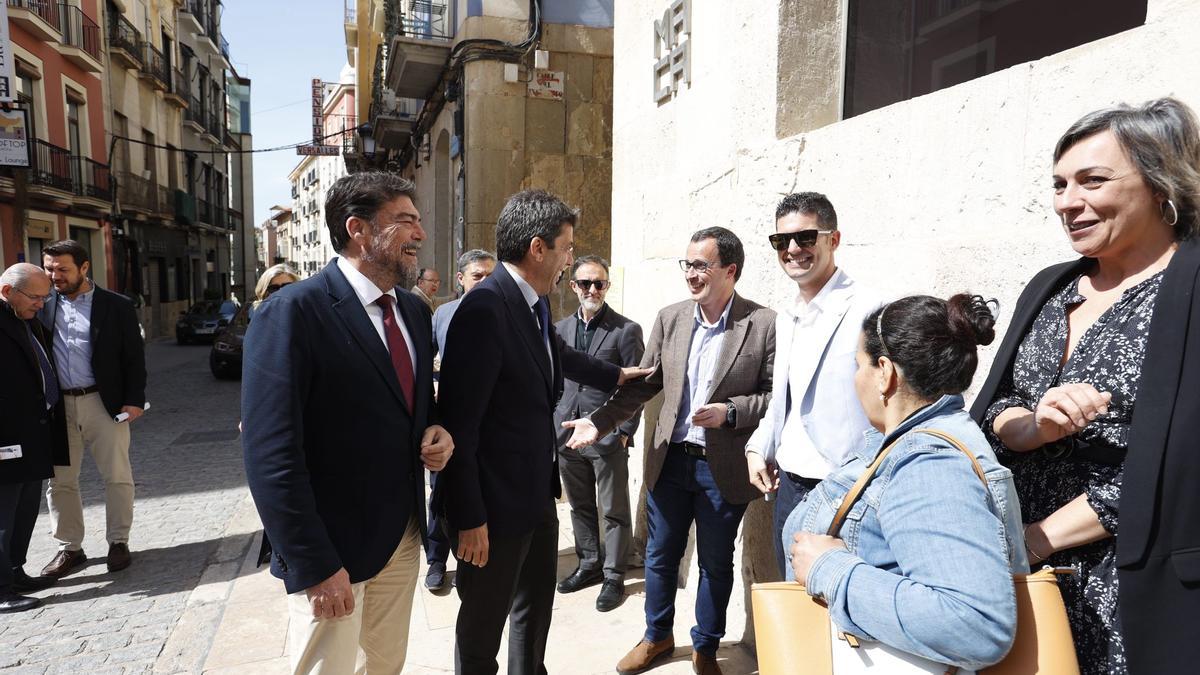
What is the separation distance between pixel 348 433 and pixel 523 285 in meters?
0.79

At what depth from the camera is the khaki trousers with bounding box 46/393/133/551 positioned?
4211mm

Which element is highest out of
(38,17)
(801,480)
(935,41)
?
(38,17)

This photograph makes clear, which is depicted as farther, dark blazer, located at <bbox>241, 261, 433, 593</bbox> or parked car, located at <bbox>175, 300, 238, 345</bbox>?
parked car, located at <bbox>175, 300, 238, 345</bbox>

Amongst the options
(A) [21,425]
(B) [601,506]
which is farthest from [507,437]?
(A) [21,425]

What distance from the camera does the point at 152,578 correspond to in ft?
13.9

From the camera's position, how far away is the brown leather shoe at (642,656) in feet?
10.1

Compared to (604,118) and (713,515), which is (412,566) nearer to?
(713,515)

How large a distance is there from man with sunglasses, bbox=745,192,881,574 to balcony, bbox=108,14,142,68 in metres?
Answer: 24.7

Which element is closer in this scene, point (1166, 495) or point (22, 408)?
point (1166, 495)

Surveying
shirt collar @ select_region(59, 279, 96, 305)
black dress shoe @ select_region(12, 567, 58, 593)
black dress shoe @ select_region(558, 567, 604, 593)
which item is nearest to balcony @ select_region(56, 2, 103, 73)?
shirt collar @ select_region(59, 279, 96, 305)

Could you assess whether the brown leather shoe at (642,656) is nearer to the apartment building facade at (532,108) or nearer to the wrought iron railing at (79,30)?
→ the apartment building facade at (532,108)

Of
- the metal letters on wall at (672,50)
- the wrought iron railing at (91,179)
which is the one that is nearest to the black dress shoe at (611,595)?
the metal letters on wall at (672,50)

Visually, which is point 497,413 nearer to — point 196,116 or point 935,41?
point 935,41

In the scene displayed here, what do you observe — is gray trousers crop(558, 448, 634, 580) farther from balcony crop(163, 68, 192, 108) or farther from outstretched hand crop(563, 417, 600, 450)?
balcony crop(163, 68, 192, 108)
